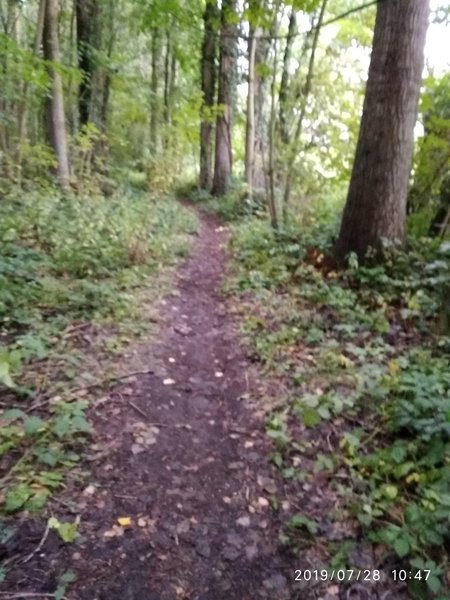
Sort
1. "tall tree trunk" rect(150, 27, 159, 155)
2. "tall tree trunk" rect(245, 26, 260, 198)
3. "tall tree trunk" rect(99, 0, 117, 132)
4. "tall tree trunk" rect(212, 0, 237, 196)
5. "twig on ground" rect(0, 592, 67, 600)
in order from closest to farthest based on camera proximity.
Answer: "twig on ground" rect(0, 592, 67, 600)
"tall tree trunk" rect(245, 26, 260, 198)
"tall tree trunk" rect(99, 0, 117, 132)
"tall tree trunk" rect(212, 0, 237, 196)
"tall tree trunk" rect(150, 27, 159, 155)

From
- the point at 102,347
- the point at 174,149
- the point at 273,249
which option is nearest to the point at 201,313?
the point at 102,347

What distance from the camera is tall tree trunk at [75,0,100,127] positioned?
12.6m

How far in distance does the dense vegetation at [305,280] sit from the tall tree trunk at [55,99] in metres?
0.04

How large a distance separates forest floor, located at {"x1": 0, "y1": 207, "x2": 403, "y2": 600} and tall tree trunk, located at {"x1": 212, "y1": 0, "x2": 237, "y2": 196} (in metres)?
12.8

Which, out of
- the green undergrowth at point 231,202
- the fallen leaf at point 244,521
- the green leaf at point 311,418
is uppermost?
the green undergrowth at point 231,202

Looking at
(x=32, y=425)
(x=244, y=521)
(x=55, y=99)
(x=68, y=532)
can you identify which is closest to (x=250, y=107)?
→ (x=55, y=99)

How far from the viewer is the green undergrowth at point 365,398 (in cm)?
279

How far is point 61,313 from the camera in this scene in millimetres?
5414

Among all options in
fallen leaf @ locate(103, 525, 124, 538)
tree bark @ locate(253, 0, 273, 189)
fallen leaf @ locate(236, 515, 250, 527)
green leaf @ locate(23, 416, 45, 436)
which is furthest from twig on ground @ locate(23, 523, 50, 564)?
tree bark @ locate(253, 0, 273, 189)

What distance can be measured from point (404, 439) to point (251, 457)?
1.15 metres

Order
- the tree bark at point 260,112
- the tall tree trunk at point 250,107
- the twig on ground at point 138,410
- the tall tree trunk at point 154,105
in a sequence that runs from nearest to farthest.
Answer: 1. the twig on ground at point 138,410
2. the tall tree trunk at point 250,107
3. the tree bark at point 260,112
4. the tall tree trunk at point 154,105

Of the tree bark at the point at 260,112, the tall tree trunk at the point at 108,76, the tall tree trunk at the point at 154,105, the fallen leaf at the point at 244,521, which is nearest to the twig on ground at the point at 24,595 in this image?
the fallen leaf at the point at 244,521

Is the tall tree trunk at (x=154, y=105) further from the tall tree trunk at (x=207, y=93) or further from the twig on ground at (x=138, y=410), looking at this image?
the twig on ground at (x=138, y=410)

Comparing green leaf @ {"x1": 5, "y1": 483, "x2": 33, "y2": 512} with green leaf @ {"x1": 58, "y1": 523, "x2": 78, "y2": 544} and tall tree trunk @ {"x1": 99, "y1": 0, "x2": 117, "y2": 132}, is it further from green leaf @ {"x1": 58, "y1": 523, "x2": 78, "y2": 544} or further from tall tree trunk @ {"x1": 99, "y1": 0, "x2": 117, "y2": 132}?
tall tree trunk @ {"x1": 99, "y1": 0, "x2": 117, "y2": 132}
